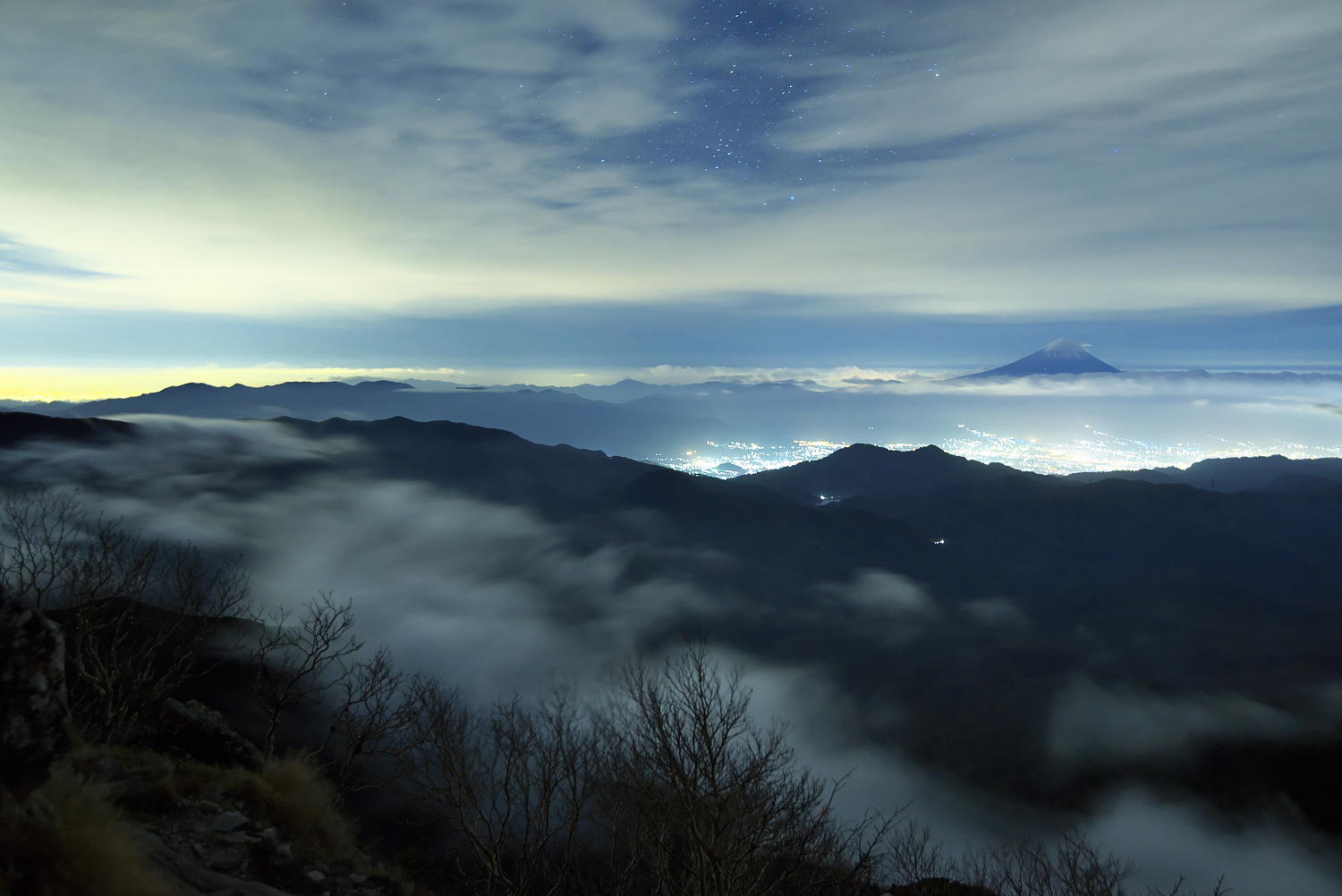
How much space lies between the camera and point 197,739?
2823cm

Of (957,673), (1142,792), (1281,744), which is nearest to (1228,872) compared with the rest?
(1142,792)

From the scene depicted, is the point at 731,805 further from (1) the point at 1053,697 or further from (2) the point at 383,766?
(1) the point at 1053,697

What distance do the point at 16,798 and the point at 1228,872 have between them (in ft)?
539

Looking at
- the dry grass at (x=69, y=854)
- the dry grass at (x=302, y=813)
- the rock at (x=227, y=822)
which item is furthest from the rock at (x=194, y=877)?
the dry grass at (x=302, y=813)

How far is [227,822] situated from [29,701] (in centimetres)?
1049

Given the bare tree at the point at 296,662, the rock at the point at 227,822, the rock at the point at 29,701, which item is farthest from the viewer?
the bare tree at the point at 296,662

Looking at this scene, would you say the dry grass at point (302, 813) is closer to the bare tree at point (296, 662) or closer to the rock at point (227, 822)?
the rock at point (227, 822)

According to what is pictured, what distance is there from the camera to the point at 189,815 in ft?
58.9

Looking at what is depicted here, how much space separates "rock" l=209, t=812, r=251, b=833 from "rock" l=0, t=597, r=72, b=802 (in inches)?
362

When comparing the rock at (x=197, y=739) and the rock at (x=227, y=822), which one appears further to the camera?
the rock at (x=197, y=739)

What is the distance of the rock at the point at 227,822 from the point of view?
1780cm

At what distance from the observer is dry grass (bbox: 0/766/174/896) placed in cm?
895

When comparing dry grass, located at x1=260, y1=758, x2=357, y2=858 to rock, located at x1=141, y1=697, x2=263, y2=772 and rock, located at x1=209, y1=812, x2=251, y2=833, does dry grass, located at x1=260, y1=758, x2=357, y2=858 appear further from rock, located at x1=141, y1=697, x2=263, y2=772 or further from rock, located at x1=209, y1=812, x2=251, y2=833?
rock, located at x1=141, y1=697, x2=263, y2=772

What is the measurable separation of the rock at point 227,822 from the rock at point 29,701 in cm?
920
